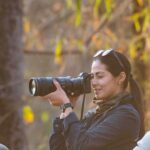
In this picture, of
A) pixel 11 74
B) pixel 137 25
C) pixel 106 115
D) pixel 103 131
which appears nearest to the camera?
pixel 103 131

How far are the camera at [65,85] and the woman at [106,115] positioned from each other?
33 millimetres

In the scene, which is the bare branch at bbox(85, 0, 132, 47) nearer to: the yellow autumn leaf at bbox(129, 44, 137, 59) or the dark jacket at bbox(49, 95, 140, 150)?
the yellow autumn leaf at bbox(129, 44, 137, 59)

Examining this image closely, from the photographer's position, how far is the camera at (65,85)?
376 cm

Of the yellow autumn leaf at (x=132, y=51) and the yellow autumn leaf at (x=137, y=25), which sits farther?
the yellow autumn leaf at (x=132, y=51)

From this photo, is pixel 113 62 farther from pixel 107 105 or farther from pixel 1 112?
pixel 1 112

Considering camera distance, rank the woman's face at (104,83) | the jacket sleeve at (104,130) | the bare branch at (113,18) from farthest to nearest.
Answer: the bare branch at (113,18) < the woman's face at (104,83) < the jacket sleeve at (104,130)

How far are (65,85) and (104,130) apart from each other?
352mm

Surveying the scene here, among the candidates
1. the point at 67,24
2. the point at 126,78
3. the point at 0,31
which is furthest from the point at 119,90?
the point at 67,24

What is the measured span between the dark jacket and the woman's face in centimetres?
8

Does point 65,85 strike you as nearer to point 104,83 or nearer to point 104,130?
point 104,83

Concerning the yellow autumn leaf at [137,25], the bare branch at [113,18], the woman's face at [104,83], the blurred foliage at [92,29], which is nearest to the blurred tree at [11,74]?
the blurred foliage at [92,29]

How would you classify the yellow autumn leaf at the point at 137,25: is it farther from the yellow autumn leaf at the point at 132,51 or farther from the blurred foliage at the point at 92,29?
the yellow autumn leaf at the point at 132,51

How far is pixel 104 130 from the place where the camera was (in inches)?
143

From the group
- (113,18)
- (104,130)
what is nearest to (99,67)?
(104,130)
